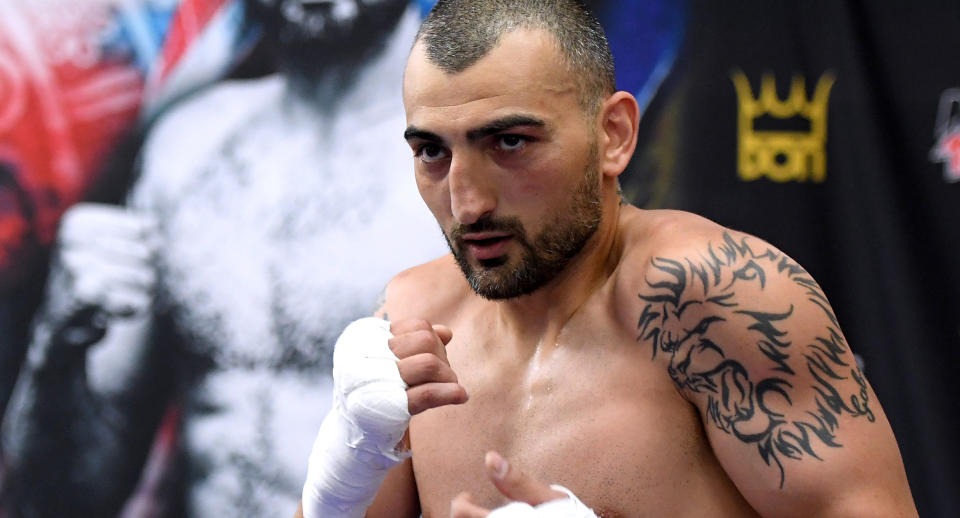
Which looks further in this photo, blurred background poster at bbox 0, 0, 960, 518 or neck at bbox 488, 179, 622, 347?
blurred background poster at bbox 0, 0, 960, 518

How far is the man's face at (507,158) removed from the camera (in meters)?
1.37

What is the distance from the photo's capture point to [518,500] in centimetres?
121

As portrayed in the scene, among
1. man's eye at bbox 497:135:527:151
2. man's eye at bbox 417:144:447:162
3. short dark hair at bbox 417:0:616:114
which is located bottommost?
man's eye at bbox 417:144:447:162

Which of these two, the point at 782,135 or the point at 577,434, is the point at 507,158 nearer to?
the point at 577,434

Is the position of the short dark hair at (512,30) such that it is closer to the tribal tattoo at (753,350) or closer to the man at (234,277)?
the tribal tattoo at (753,350)

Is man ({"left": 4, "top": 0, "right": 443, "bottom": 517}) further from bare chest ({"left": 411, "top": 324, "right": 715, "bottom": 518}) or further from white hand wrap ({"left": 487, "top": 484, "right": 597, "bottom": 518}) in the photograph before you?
white hand wrap ({"left": 487, "top": 484, "right": 597, "bottom": 518})

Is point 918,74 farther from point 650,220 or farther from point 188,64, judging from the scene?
point 188,64

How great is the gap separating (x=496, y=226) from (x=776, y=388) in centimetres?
41

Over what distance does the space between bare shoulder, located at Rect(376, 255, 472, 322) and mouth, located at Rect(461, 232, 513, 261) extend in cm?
28

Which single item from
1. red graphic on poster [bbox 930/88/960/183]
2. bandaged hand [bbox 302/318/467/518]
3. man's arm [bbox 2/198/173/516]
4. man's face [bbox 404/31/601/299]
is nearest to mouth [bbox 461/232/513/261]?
man's face [bbox 404/31/601/299]

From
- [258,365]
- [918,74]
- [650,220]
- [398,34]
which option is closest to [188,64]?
[398,34]

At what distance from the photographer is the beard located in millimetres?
1414

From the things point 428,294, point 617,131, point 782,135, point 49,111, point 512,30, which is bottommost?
point 49,111

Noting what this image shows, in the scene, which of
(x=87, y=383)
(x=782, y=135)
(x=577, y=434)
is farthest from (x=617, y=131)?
(x=87, y=383)
